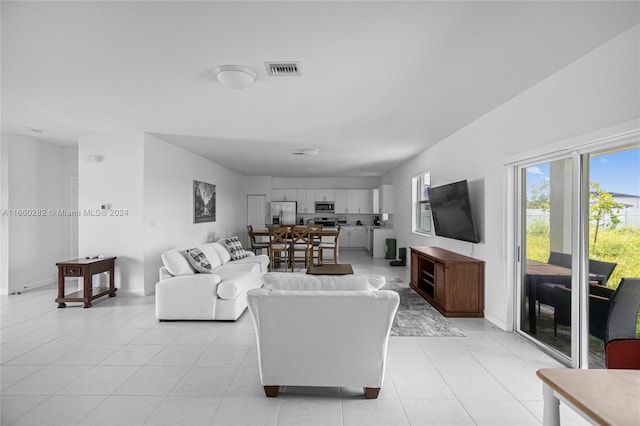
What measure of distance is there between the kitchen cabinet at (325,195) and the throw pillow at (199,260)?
23.7 ft

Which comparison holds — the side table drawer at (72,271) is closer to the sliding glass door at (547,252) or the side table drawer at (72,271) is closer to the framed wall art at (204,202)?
the framed wall art at (204,202)

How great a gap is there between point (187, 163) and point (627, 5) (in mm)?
6537

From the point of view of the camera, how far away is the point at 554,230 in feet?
10.1

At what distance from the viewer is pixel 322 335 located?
2238 millimetres

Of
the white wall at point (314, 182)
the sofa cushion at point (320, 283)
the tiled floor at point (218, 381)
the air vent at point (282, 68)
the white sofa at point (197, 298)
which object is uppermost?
the air vent at point (282, 68)

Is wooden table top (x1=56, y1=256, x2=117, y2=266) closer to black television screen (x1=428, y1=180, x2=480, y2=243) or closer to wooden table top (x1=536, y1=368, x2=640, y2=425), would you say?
black television screen (x1=428, y1=180, x2=480, y2=243)

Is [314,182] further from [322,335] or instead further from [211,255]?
[322,335]

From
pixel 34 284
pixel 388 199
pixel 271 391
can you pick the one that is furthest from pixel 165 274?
pixel 388 199

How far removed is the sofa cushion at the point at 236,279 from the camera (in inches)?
158

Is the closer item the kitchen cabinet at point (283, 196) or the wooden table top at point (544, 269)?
the wooden table top at point (544, 269)

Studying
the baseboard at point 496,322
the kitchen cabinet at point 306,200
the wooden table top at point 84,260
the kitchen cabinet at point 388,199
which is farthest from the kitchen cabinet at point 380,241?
the wooden table top at point 84,260

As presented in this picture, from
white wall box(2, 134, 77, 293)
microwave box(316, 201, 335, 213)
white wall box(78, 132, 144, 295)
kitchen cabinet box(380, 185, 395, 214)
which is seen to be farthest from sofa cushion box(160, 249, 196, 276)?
microwave box(316, 201, 335, 213)

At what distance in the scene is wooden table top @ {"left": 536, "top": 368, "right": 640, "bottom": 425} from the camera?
3.11 feet

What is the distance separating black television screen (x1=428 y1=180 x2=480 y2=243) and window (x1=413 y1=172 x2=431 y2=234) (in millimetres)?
1152
